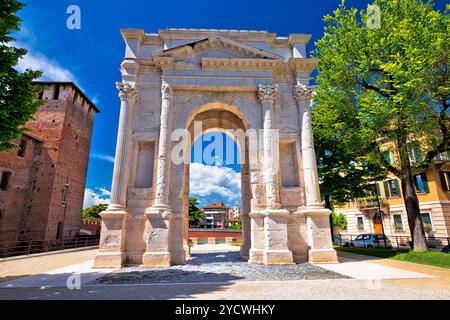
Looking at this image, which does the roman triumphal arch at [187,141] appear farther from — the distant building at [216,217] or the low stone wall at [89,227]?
the distant building at [216,217]

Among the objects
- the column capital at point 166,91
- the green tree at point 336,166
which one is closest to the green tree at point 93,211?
the column capital at point 166,91

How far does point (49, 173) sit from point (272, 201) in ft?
91.4

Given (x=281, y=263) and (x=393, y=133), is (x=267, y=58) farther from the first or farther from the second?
(x=281, y=263)

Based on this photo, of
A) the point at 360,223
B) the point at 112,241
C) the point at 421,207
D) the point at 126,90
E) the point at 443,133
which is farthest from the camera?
the point at 360,223

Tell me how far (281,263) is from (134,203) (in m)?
7.49

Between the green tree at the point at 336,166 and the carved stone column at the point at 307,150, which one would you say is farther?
the green tree at the point at 336,166

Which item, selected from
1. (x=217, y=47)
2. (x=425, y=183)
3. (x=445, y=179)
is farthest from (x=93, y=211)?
(x=445, y=179)

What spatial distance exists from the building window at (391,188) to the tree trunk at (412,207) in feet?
51.1

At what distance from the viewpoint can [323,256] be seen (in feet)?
36.7

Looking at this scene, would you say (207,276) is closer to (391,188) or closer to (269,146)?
(269,146)

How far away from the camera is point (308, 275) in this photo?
8391 millimetres

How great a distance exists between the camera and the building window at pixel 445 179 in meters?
23.3
